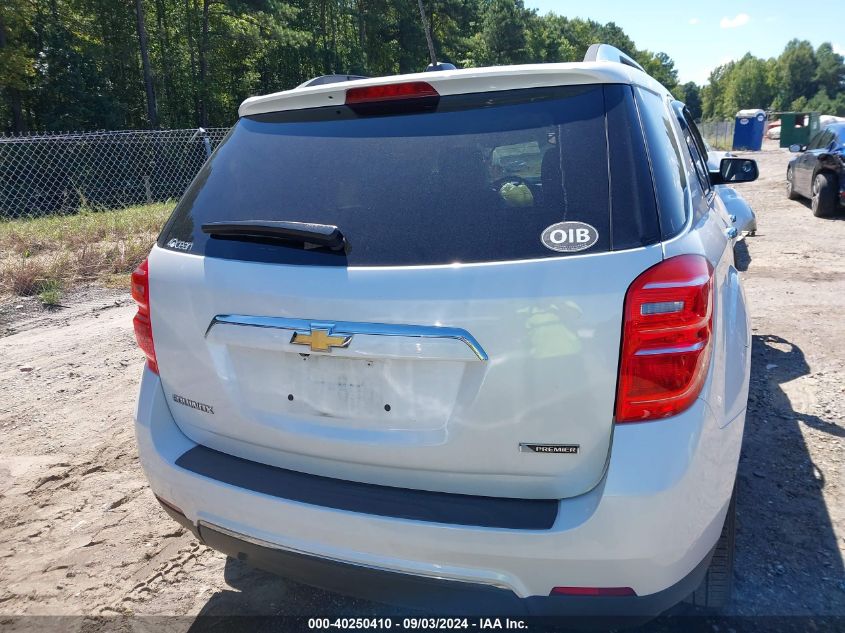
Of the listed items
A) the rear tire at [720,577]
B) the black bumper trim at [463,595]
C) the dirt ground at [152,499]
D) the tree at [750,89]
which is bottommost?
the dirt ground at [152,499]

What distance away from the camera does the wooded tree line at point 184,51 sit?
25.1m

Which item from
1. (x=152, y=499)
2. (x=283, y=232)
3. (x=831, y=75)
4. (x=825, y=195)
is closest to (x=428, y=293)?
(x=283, y=232)

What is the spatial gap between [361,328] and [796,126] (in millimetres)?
45343

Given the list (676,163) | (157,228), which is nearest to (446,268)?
(676,163)

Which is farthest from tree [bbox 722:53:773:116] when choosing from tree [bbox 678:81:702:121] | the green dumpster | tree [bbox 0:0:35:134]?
tree [bbox 0:0:35:134]

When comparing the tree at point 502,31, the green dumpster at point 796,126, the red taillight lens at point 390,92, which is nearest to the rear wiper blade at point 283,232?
the red taillight lens at point 390,92

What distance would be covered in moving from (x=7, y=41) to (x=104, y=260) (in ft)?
70.4

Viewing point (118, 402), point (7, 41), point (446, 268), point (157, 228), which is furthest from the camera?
point (7, 41)

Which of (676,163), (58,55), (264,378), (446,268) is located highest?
(58,55)

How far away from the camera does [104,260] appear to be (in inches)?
337

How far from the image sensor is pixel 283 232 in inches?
76.2

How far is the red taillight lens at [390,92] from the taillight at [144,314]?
38.5 inches

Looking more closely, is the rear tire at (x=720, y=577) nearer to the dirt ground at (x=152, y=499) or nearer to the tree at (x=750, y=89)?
the dirt ground at (x=152, y=499)

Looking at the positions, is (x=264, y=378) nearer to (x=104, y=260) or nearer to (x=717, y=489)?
(x=717, y=489)
